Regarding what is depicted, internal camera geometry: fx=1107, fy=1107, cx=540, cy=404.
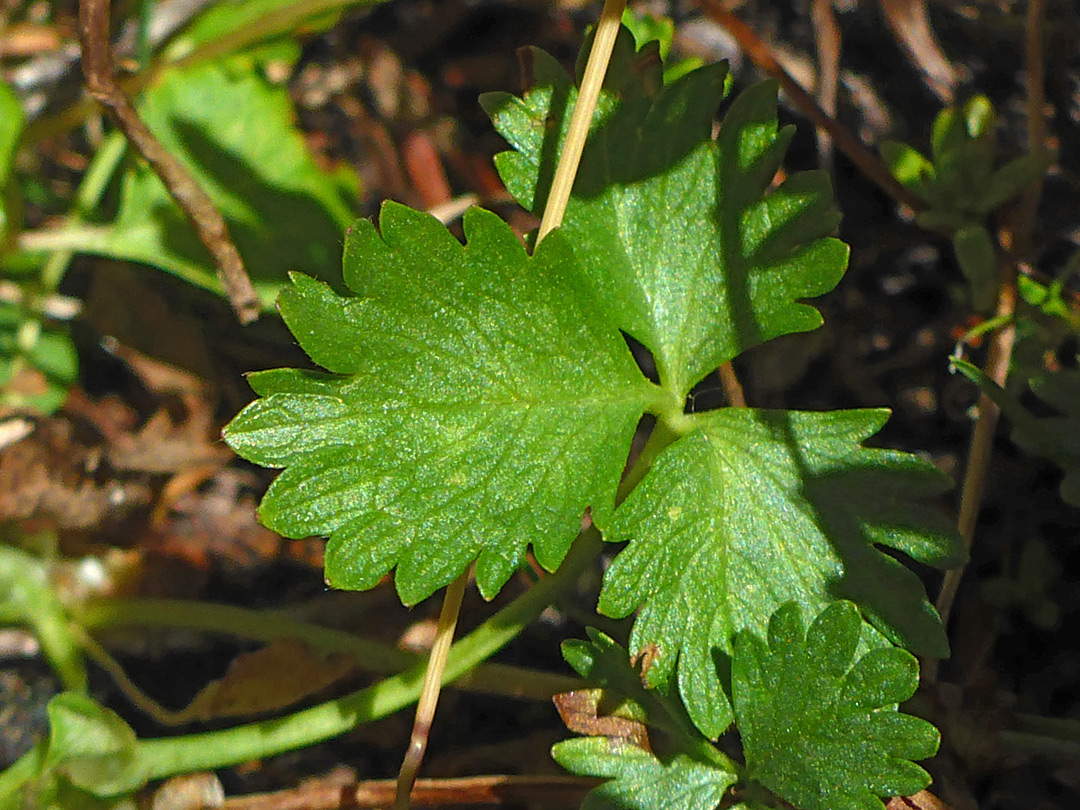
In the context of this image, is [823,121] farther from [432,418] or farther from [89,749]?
[89,749]

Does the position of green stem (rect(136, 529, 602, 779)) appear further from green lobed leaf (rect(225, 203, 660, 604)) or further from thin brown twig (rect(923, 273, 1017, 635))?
thin brown twig (rect(923, 273, 1017, 635))

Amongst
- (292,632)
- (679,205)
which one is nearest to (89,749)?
(292,632)

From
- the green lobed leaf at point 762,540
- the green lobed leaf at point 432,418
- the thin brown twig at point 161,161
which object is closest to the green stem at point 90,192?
the thin brown twig at point 161,161

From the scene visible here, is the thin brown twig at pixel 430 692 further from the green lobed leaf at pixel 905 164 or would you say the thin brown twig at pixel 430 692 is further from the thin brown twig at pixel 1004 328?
the green lobed leaf at pixel 905 164

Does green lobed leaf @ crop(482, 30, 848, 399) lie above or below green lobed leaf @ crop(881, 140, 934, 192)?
above

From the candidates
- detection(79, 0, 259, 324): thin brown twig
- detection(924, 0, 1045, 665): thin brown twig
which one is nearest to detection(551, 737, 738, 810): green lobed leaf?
detection(924, 0, 1045, 665): thin brown twig
